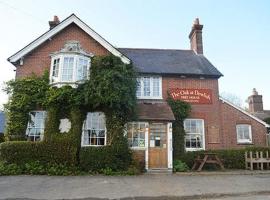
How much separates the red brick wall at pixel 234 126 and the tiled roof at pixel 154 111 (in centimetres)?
466

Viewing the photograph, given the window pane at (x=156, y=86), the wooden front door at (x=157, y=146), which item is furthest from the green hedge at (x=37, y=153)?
the window pane at (x=156, y=86)

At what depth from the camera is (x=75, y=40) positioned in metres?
18.6

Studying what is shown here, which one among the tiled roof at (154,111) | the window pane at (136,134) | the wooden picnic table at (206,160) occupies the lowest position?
the wooden picnic table at (206,160)

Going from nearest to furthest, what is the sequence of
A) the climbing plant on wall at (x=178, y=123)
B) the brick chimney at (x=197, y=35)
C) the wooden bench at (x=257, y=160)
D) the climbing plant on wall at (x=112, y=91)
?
the climbing plant on wall at (x=112, y=91)
the wooden bench at (x=257, y=160)
the climbing plant on wall at (x=178, y=123)
the brick chimney at (x=197, y=35)

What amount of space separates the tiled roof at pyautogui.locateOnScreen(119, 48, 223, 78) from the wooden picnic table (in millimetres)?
6118

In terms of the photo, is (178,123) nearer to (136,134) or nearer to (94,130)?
(136,134)

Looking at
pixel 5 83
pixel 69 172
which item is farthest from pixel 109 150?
pixel 5 83

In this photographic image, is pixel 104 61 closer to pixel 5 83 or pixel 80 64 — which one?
pixel 80 64

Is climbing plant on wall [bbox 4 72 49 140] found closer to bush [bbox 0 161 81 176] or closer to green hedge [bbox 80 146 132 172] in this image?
bush [bbox 0 161 81 176]

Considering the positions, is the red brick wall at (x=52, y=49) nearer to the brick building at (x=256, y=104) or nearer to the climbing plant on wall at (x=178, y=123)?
the climbing plant on wall at (x=178, y=123)

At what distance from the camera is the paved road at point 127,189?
9688mm

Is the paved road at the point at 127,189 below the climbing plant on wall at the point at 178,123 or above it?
below

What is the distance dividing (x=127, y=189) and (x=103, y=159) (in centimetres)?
509

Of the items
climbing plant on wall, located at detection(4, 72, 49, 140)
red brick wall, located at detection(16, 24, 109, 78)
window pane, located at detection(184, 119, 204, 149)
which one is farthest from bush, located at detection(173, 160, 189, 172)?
climbing plant on wall, located at detection(4, 72, 49, 140)
